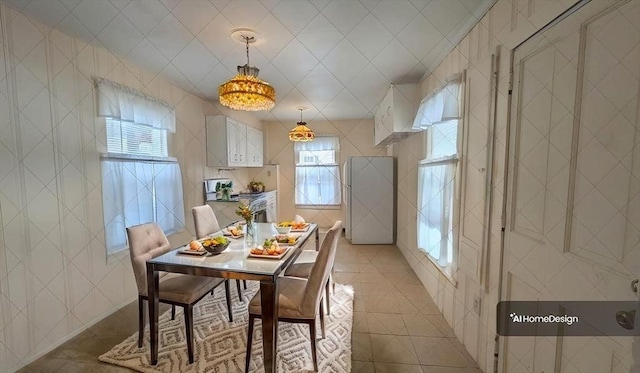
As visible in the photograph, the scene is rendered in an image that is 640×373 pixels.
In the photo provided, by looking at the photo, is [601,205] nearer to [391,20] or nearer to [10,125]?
[391,20]

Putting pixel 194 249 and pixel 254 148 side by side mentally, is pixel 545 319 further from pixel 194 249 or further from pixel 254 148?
pixel 254 148

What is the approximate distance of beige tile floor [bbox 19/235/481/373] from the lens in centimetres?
180

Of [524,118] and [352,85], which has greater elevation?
[352,85]

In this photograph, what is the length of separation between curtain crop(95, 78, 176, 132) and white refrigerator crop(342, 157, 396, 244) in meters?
2.89

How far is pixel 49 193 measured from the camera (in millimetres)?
1972

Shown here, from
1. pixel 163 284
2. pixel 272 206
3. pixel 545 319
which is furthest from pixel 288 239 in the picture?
pixel 272 206

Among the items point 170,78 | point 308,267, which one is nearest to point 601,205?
point 308,267

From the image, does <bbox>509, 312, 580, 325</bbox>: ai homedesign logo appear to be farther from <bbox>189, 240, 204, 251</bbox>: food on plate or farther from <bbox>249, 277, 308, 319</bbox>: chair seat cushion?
<bbox>189, 240, 204, 251</bbox>: food on plate

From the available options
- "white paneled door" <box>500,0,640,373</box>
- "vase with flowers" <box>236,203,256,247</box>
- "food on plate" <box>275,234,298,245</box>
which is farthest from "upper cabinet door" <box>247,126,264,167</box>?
"white paneled door" <box>500,0,640,373</box>

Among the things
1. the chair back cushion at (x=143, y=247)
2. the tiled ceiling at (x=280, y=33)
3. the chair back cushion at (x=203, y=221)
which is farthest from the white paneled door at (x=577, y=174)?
the chair back cushion at (x=203, y=221)

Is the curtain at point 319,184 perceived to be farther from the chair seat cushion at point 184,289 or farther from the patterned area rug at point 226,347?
the chair seat cushion at point 184,289

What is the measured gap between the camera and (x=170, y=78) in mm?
3047

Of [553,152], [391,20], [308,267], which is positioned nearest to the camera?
[553,152]

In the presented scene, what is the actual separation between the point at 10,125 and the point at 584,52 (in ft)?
10.2
